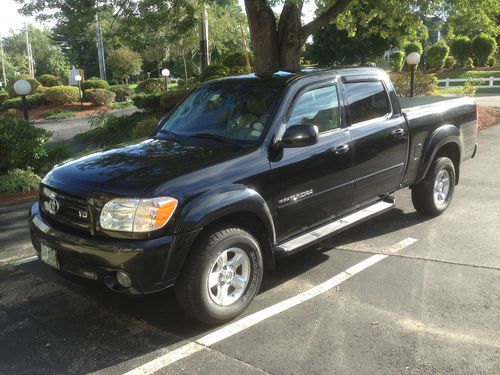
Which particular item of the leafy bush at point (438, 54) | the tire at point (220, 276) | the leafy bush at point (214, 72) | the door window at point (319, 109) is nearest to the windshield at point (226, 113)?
the door window at point (319, 109)

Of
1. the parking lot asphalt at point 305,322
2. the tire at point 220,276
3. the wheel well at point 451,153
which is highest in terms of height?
the wheel well at point 451,153

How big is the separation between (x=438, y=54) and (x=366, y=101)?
116ft

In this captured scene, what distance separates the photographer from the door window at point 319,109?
440cm

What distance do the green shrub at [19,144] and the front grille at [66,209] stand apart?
4.66 m

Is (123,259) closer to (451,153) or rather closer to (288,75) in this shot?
(288,75)

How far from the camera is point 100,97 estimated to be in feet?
101

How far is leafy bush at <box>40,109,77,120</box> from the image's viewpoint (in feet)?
89.0

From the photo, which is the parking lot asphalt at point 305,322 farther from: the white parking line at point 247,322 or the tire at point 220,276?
the tire at point 220,276

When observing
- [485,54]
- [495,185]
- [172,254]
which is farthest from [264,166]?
[485,54]

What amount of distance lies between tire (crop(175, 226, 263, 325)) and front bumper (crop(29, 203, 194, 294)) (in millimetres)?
153

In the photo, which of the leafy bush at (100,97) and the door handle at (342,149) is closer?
the door handle at (342,149)

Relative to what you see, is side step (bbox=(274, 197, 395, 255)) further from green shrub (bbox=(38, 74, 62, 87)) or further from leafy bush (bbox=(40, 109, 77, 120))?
green shrub (bbox=(38, 74, 62, 87))

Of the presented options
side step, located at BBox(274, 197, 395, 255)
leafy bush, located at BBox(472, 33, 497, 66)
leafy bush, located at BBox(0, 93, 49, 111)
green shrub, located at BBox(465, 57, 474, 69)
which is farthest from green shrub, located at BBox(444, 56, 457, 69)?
side step, located at BBox(274, 197, 395, 255)

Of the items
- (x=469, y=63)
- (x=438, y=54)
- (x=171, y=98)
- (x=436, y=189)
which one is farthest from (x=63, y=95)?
(x=436, y=189)
